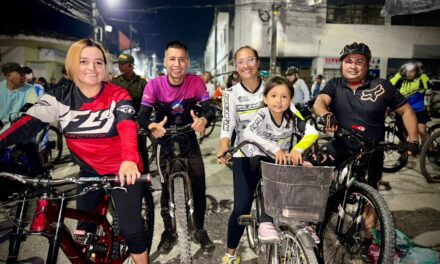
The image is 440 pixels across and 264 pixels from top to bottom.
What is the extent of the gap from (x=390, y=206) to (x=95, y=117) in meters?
4.70

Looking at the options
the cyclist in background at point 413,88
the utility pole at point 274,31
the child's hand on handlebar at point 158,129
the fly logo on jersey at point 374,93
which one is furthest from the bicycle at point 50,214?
the utility pole at point 274,31

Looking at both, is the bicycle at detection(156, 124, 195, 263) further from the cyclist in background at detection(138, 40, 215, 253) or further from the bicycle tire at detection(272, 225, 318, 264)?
the bicycle tire at detection(272, 225, 318, 264)

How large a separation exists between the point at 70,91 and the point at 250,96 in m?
1.90

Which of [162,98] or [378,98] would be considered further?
[162,98]

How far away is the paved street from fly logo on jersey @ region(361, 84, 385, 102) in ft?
6.67

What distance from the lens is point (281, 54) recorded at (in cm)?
A: 2200

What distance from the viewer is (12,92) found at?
18.5 ft

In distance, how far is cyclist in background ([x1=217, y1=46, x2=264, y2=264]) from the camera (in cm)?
302

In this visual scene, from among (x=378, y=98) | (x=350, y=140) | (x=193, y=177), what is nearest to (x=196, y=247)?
(x=193, y=177)

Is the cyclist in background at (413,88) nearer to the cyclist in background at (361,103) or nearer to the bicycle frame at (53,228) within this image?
the cyclist in background at (361,103)

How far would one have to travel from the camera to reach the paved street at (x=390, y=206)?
11.8ft

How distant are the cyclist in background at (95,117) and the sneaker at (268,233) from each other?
101 centimetres

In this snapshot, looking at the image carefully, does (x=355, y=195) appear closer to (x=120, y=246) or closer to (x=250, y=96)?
(x=250, y=96)

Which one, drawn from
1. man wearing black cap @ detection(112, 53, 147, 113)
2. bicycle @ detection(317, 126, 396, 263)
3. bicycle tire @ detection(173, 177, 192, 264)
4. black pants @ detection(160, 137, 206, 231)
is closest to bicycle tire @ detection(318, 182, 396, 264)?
bicycle @ detection(317, 126, 396, 263)
